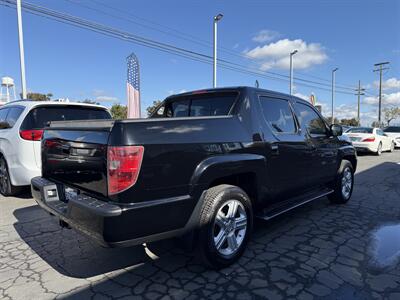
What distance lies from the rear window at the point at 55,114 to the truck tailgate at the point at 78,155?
183cm

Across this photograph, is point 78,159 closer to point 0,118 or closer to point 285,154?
point 285,154

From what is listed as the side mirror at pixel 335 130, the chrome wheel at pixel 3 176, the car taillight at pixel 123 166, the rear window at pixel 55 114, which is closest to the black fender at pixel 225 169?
the car taillight at pixel 123 166

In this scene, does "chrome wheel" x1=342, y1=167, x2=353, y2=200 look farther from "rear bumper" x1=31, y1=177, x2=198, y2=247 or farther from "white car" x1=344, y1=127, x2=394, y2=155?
"white car" x1=344, y1=127, x2=394, y2=155

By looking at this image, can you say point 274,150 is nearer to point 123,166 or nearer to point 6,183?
point 123,166

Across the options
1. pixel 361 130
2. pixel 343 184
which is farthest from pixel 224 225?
pixel 361 130

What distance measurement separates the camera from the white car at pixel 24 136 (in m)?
5.17

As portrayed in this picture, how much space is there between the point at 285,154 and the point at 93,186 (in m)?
2.39

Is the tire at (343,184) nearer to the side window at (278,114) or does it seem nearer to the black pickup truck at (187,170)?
the black pickup truck at (187,170)

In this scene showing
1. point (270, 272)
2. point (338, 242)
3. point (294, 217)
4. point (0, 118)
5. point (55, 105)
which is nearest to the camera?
point (270, 272)

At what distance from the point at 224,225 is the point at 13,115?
459 centimetres

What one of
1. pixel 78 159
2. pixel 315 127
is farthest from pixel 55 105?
pixel 315 127

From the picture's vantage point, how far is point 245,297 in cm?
268

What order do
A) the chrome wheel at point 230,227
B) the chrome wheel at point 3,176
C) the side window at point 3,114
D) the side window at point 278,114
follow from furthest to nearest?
the side window at point 3,114, the chrome wheel at point 3,176, the side window at point 278,114, the chrome wheel at point 230,227

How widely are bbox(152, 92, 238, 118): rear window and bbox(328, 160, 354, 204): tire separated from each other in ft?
9.81
